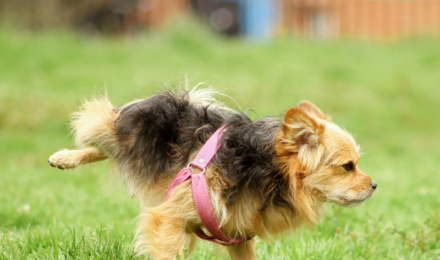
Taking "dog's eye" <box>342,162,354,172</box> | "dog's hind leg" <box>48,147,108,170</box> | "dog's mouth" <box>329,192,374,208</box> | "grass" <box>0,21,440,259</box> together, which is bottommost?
"grass" <box>0,21,440,259</box>

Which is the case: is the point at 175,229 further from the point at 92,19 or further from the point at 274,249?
the point at 92,19

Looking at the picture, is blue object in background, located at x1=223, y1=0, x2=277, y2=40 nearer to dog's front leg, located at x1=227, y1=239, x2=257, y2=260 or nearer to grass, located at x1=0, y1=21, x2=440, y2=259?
grass, located at x1=0, y1=21, x2=440, y2=259

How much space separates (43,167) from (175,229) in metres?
5.36

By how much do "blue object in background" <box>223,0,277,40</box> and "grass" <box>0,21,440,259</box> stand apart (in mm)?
2825

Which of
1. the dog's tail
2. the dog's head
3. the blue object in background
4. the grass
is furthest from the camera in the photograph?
the blue object in background

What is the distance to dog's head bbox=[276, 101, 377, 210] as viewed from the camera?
10.4 feet

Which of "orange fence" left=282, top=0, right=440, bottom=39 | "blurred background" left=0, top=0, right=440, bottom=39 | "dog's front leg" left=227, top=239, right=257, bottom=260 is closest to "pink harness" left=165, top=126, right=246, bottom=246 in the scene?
"dog's front leg" left=227, top=239, right=257, bottom=260

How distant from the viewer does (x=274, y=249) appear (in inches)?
161

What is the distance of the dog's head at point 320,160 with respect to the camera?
3.17 meters

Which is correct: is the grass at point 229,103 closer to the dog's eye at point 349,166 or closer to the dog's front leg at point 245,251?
the dog's front leg at point 245,251

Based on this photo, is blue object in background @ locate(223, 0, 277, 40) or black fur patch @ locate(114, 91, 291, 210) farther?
blue object in background @ locate(223, 0, 277, 40)

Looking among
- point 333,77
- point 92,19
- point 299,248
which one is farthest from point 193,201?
point 92,19

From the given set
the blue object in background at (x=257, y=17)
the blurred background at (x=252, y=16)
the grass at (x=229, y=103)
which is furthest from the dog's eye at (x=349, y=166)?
the blue object in background at (x=257, y=17)

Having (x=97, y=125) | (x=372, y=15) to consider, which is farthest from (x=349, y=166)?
(x=372, y=15)
